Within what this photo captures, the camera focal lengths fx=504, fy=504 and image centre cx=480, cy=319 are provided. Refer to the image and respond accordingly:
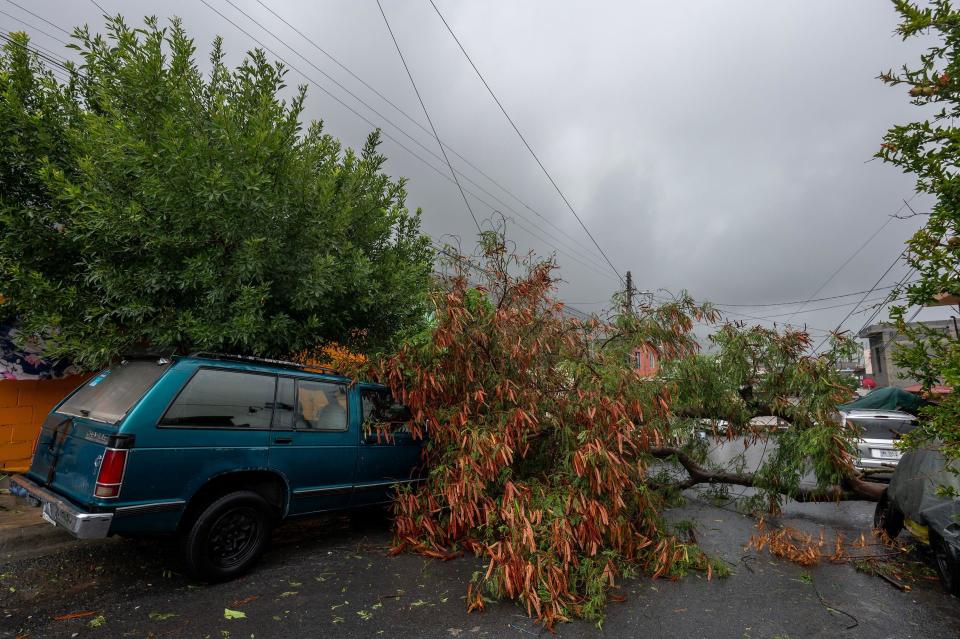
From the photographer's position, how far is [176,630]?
348cm

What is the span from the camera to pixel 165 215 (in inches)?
190

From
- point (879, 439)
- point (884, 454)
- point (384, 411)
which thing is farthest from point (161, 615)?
point (879, 439)

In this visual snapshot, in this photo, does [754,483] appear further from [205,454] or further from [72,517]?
[72,517]

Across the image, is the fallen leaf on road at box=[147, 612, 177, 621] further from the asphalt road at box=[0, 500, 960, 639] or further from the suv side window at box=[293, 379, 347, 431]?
the suv side window at box=[293, 379, 347, 431]

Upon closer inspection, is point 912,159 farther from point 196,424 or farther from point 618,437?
point 196,424

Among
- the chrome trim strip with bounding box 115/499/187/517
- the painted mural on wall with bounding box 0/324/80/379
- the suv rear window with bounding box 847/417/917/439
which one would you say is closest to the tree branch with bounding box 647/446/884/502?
the suv rear window with bounding box 847/417/917/439

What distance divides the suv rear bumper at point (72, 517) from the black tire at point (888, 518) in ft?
25.3

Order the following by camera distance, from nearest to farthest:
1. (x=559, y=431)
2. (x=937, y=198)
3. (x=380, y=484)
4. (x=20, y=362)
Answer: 1. (x=937, y=198)
2. (x=559, y=431)
3. (x=380, y=484)
4. (x=20, y=362)

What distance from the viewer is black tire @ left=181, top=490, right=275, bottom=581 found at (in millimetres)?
4027

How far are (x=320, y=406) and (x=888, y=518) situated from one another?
22.5ft

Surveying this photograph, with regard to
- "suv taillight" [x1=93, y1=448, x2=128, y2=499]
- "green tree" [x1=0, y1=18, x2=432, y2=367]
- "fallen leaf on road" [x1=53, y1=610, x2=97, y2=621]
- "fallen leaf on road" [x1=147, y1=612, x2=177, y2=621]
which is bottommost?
"fallen leaf on road" [x1=53, y1=610, x2=97, y2=621]

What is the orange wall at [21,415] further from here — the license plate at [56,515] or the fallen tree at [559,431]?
the fallen tree at [559,431]

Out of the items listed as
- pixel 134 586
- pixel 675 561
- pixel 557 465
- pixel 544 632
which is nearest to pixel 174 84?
pixel 134 586

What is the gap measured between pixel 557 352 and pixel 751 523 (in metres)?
4.27
